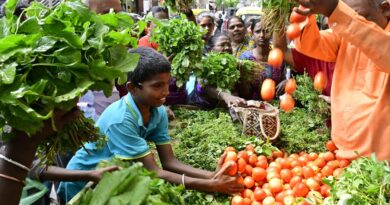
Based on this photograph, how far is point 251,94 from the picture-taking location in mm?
4832

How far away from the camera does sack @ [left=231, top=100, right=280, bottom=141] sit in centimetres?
356

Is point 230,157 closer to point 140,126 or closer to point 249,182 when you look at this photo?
point 249,182

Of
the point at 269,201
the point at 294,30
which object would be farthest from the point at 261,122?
the point at 294,30

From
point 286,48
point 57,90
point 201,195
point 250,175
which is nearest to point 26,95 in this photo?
point 57,90

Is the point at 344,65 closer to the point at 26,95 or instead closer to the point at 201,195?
the point at 201,195

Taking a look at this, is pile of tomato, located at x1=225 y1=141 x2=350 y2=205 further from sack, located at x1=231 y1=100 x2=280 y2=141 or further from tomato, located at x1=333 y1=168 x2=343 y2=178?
sack, located at x1=231 y1=100 x2=280 y2=141

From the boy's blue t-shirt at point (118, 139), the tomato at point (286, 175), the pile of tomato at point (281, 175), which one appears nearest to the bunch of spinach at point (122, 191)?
the boy's blue t-shirt at point (118, 139)

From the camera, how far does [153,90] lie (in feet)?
7.64

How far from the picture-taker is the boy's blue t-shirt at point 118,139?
88.4 inches

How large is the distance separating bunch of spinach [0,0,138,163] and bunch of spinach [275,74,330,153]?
2426 mm

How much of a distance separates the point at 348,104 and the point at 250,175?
0.83 metres

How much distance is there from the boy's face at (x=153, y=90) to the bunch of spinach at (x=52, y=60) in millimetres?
744

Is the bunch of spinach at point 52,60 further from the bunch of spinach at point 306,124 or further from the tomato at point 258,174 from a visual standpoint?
the bunch of spinach at point 306,124

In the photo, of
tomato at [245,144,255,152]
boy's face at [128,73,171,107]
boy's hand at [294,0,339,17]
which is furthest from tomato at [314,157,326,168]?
boy's face at [128,73,171,107]
